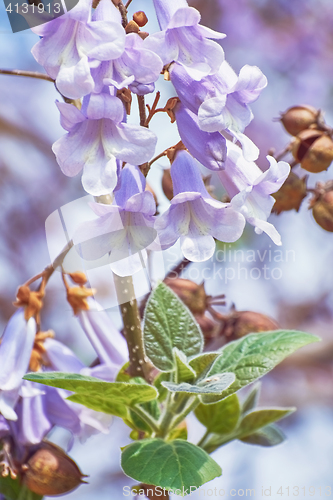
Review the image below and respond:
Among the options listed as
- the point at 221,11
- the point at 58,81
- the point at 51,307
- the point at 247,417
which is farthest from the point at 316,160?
the point at 221,11

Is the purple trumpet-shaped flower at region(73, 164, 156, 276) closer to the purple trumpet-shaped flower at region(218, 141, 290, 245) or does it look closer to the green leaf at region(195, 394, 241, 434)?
the purple trumpet-shaped flower at region(218, 141, 290, 245)

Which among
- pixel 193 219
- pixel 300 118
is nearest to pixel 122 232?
pixel 193 219

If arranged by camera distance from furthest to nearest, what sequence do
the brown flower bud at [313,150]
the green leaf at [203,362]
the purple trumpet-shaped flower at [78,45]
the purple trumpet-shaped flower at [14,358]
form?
the brown flower bud at [313,150]
the purple trumpet-shaped flower at [14,358]
the green leaf at [203,362]
the purple trumpet-shaped flower at [78,45]

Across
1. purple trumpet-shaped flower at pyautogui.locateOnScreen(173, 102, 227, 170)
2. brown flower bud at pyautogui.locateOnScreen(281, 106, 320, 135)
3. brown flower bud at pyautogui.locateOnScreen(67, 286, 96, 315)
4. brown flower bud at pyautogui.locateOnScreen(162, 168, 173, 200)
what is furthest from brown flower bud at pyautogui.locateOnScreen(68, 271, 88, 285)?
brown flower bud at pyautogui.locateOnScreen(281, 106, 320, 135)

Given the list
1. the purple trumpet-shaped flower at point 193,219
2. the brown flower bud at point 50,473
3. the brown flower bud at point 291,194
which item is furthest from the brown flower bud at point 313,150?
the brown flower bud at point 50,473

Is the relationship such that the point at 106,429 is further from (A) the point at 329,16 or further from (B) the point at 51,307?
(A) the point at 329,16

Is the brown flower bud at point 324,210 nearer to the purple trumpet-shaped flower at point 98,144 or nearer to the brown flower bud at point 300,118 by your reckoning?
the brown flower bud at point 300,118
